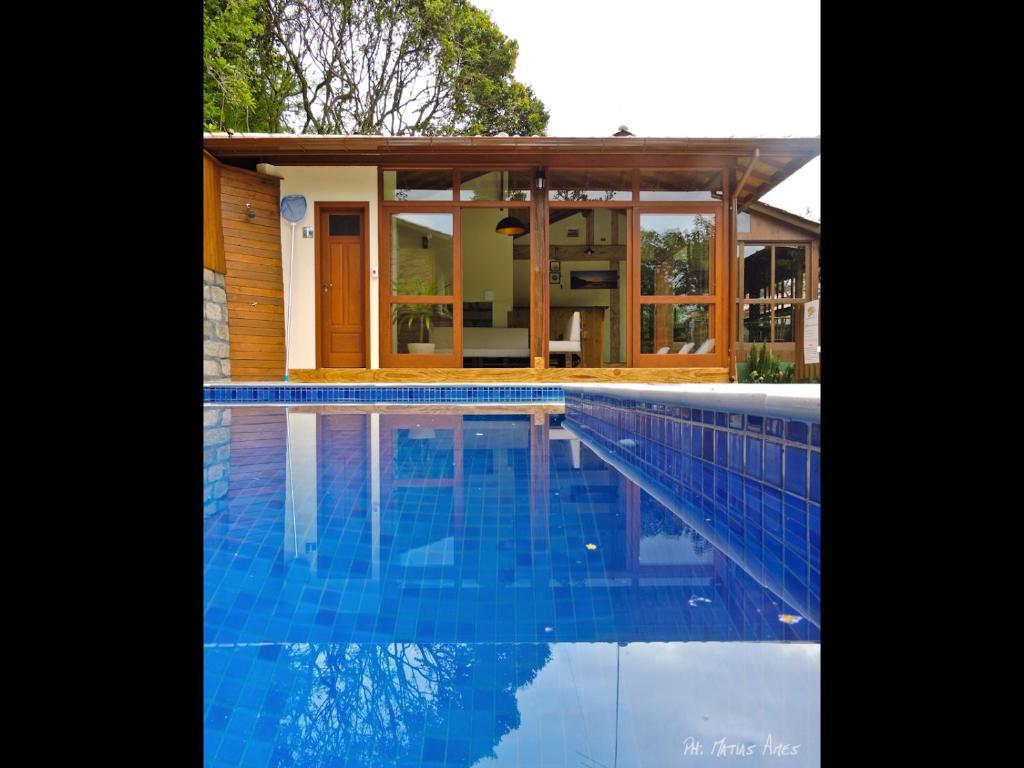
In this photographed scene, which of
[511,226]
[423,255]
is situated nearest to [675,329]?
[511,226]

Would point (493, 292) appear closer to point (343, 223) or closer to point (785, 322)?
point (343, 223)

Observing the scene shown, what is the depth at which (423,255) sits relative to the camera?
28.3 ft

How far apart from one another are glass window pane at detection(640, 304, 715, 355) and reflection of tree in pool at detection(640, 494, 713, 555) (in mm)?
6034

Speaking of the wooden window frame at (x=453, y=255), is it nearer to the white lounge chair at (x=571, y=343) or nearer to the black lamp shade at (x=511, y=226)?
the black lamp shade at (x=511, y=226)

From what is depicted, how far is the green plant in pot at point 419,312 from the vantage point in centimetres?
859

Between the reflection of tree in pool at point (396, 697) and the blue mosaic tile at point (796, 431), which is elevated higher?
the blue mosaic tile at point (796, 431)

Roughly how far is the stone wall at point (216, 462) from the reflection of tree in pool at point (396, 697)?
507 millimetres

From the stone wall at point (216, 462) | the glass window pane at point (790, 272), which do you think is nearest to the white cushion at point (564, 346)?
the glass window pane at point (790, 272)

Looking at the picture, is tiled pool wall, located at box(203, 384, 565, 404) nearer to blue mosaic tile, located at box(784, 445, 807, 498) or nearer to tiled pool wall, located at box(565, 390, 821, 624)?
tiled pool wall, located at box(565, 390, 821, 624)
